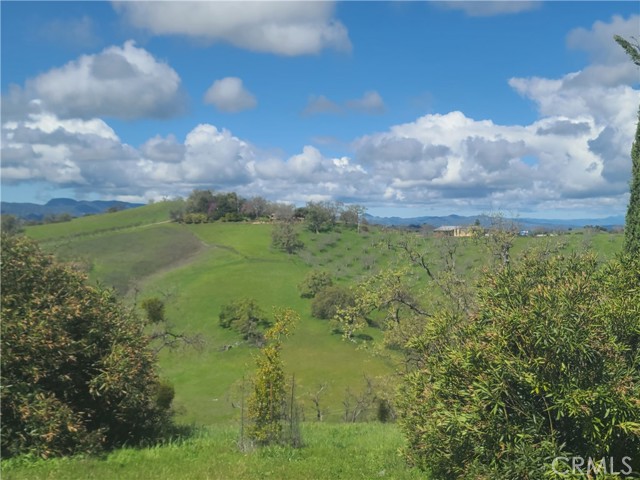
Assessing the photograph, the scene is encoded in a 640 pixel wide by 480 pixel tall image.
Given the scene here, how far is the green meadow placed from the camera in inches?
441

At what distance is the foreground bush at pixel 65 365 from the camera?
435 inches

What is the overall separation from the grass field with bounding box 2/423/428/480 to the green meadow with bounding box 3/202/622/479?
3cm

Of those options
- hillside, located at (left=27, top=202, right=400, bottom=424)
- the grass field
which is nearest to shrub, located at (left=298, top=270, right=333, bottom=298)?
hillside, located at (left=27, top=202, right=400, bottom=424)

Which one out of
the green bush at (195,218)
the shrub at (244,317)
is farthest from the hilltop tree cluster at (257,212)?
the shrub at (244,317)

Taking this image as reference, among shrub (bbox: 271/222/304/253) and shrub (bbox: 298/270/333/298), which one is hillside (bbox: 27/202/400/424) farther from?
shrub (bbox: 271/222/304/253)

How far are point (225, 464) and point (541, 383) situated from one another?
7.05 meters

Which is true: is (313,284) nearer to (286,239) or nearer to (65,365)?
(286,239)

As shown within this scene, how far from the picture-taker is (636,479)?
24.0ft

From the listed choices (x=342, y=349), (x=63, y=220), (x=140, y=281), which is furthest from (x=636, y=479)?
(x=63, y=220)

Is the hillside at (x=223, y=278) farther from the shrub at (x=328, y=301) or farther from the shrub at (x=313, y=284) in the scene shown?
the shrub at (x=313, y=284)

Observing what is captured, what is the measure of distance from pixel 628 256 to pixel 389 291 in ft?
33.3

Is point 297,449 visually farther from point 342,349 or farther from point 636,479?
point 342,349

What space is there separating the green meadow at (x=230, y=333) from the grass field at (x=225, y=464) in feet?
0.11

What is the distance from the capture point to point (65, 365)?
40.4 feet
